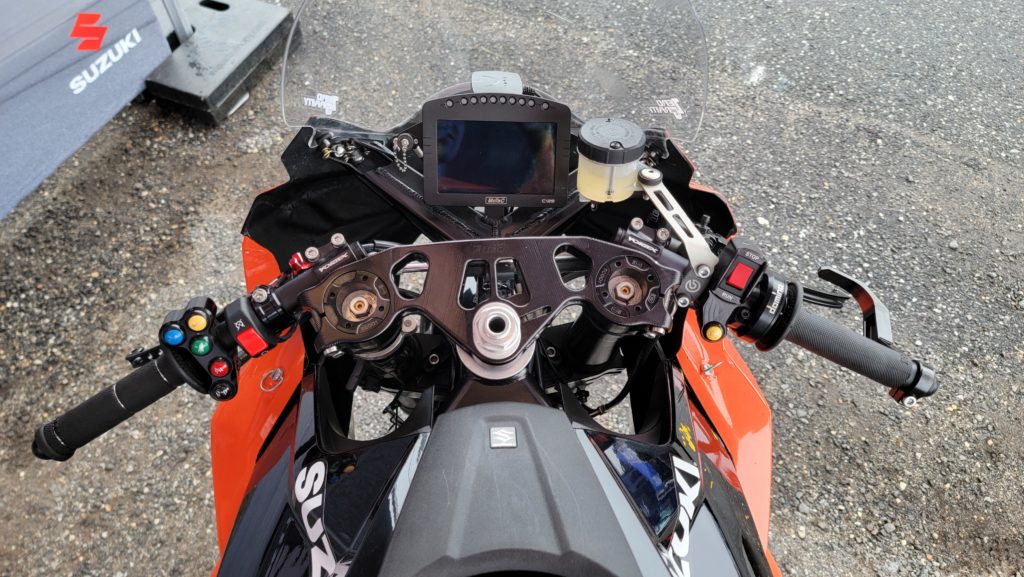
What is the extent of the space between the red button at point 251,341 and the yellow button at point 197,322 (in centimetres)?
6

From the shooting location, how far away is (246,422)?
1.60 meters

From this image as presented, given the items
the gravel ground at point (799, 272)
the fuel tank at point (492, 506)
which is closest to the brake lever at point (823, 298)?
the fuel tank at point (492, 506)

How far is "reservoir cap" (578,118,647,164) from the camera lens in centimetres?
137

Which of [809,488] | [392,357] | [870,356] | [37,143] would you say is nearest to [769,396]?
[809,488]

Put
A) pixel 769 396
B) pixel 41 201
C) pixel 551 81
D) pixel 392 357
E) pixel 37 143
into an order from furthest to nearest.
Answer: pixel 41 201 < pixel 37 143 < pixel 769 396 < pixel 551 81 < pixel 392 357

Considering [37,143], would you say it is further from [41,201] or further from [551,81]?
[551,81]

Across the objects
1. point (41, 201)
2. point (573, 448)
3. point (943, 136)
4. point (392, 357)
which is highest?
point (573, 448)

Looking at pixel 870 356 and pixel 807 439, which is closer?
pixel 870 356

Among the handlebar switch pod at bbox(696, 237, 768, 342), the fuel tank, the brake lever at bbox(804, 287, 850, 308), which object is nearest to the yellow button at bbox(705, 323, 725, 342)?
the handlebar switch pod at bbox(696, 237, 768, 342)

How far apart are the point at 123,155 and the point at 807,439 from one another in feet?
11.8

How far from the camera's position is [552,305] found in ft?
3.95

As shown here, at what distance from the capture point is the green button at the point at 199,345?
1291 millimetres

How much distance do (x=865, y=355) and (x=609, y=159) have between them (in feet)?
2.11

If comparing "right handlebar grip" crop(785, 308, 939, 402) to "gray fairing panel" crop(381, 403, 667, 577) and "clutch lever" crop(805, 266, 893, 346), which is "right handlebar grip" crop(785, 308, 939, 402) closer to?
"clutch lever" crop(805, 266, 893, 346)
